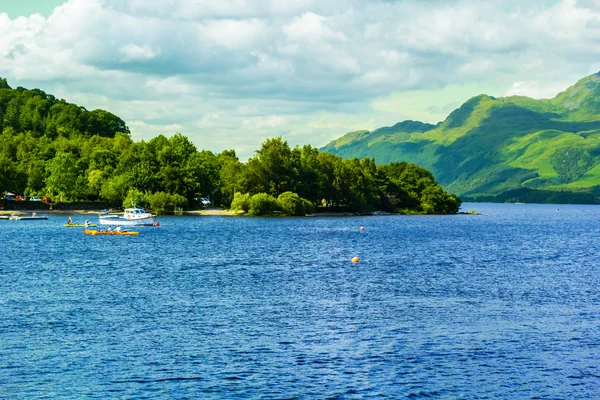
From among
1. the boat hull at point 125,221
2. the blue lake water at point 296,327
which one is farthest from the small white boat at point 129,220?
the blue lake water at point 296,327

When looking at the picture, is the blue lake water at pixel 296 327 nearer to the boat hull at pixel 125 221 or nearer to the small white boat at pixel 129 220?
→ the boat hull at pixel 125 221

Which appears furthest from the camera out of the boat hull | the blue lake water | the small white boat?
the small white boat

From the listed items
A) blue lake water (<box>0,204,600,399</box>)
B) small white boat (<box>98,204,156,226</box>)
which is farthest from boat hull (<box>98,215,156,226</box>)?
blue lake water (<box>0,204,600,399</box>)

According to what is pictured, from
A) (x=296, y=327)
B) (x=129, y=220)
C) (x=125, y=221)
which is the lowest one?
(x=296, y=327)

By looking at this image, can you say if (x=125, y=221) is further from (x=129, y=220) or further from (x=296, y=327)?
(x=296, y=327)

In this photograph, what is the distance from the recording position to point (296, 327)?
51781 mm

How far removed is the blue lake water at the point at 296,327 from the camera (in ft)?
124

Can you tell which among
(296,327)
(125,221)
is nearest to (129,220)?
(125,221)

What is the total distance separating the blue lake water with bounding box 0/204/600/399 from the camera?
37938mm

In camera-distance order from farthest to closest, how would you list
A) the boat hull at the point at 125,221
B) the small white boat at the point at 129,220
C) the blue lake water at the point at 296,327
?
1. the small white boat at the point at 129,220
2. the boat hull at the point at 125,221
3. the blue lake water at the point at 296,327

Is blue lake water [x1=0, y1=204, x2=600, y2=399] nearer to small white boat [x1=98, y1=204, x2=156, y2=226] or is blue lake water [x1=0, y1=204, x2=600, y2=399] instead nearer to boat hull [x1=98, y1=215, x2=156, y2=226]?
boat hull [x1=98, y1=215, x2=156, y2=226]

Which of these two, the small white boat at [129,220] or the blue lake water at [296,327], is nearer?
the blue lake water at [296,327]

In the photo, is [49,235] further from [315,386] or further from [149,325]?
[315,386]

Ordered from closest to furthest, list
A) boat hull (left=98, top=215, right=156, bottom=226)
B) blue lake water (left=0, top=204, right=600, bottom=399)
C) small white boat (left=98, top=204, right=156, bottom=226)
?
blue lake water (left=0, top=204, right=600, bottom=399)
boat hull (left=98, top=215, right=156, bottom=226)
small white boat (left=98, top=204, right=156, bottom=226)
